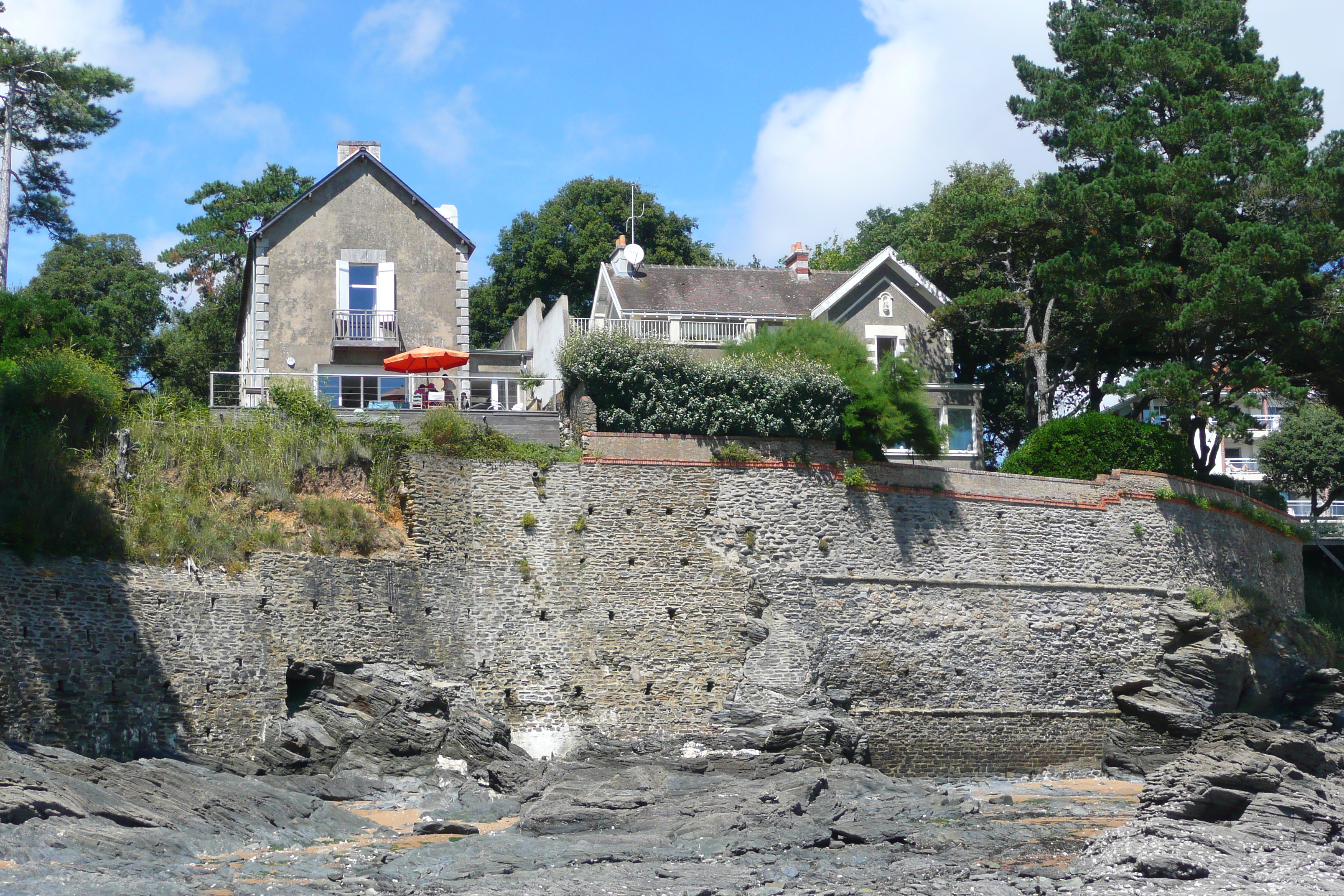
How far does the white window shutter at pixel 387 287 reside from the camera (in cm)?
3138

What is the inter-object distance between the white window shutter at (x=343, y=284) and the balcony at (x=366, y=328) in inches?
8.0

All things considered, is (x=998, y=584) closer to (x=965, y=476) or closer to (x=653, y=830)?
(x=965, y=476)

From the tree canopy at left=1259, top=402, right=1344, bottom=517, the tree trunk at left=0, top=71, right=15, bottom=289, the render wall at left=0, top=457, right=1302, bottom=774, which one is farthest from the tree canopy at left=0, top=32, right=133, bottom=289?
the tree canopy at left=1259, top=402, right=1344, bottom=517

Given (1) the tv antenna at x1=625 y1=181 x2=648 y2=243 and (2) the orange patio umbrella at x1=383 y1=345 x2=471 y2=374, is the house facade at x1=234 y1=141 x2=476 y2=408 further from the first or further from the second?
(1) the tv antenna at x1=625 y1=181 x2=648 y2=243

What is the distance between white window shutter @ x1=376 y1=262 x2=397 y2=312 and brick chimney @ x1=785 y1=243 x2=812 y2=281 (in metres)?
11.0

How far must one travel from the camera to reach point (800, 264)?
37.9 metres

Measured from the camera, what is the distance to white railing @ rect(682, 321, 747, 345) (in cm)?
3338

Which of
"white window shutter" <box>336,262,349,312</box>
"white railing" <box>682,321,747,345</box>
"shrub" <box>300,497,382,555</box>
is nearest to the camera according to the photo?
"shrub" <box>300,497,382,555</box>

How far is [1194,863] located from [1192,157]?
1747cm

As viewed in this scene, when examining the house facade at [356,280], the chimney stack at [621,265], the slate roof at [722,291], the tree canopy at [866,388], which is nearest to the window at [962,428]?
the slate roof at [722,291]

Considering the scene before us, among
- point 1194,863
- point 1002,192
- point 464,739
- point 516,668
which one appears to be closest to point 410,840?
point 464,739

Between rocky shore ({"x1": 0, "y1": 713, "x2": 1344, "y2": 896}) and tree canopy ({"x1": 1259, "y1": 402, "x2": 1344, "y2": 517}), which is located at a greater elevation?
tree canopy ({"x1": 1259, "y1": 402, "x2": 1344, "y2": 517})

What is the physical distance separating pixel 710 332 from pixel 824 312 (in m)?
3.03

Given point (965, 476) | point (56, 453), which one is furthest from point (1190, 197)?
point (56, 453)
